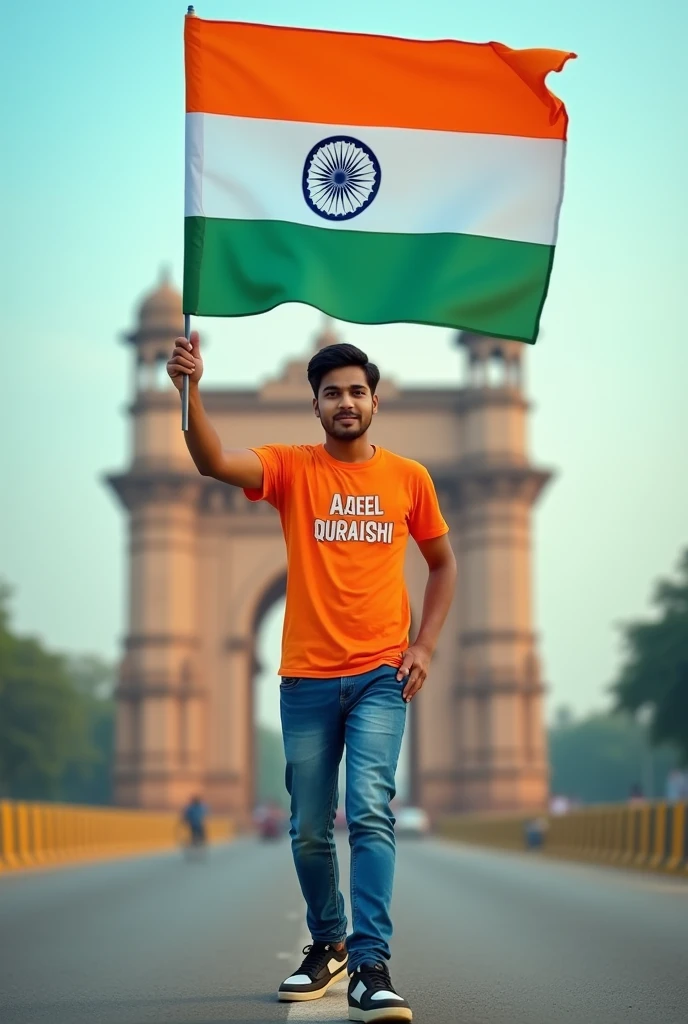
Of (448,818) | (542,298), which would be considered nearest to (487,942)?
(542,298)

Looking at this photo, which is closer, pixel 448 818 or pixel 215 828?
pixel 215 828

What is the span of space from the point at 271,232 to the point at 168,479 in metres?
53.3

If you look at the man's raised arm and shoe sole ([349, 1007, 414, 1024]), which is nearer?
shoe sole ([349, 1007, 414, 1024])

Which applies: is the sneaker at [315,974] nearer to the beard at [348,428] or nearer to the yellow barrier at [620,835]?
the beard at [348,428]

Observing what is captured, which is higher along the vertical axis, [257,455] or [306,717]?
[257,455]

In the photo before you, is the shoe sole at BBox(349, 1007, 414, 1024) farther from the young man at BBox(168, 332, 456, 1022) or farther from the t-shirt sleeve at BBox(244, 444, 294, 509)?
the t-shirt sleeve at BBox(244, 444, 294, 509)

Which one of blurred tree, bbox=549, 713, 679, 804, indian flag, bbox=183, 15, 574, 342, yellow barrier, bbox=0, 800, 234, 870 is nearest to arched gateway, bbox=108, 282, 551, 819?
yellow barrier, bbox=0, 800, 234, 870

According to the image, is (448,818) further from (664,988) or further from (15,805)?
(664,988)

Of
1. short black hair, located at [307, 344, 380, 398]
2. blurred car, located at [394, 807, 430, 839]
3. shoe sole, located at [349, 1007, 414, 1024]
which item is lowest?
blurred car, located at [394, 807, 430, 839]

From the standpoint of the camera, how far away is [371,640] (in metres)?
6.70

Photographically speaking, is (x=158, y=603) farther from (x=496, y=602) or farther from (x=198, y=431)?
(x=198, y=431)

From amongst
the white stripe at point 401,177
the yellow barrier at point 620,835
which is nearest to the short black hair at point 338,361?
the white stripe at point 401,177

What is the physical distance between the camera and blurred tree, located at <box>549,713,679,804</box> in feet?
456

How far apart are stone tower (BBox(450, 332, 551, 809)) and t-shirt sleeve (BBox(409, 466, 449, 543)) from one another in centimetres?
5179
